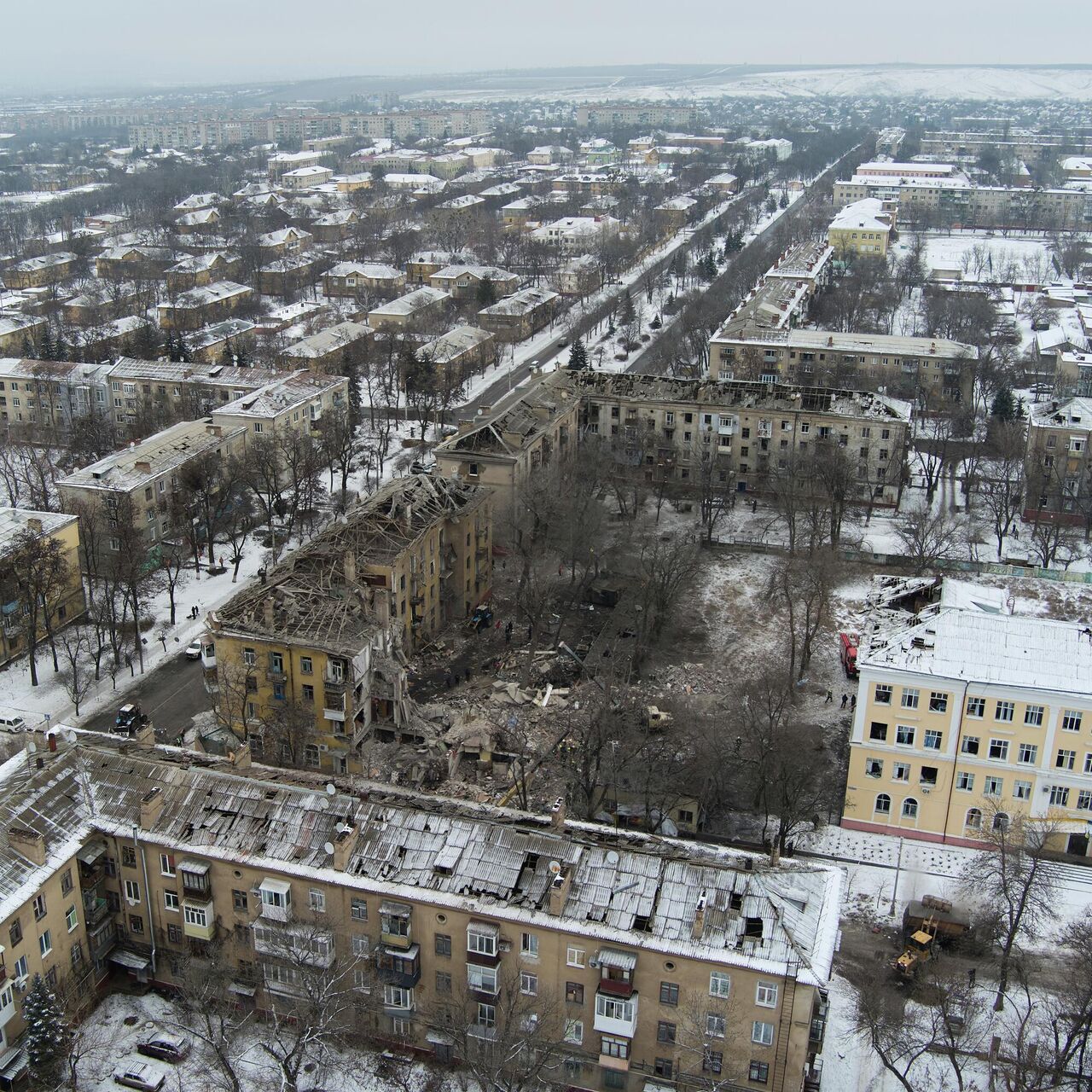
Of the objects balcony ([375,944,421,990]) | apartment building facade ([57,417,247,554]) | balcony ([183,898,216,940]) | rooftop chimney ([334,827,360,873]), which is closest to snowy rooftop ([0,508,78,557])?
apartment building facade ([57,417,247,554])

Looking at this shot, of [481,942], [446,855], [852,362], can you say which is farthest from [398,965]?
[852,362]

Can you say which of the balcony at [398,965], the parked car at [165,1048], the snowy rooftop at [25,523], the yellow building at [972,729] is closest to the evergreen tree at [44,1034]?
the parked car at [165,1048]

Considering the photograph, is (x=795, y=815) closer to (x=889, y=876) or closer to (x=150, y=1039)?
(x=889, y=876)

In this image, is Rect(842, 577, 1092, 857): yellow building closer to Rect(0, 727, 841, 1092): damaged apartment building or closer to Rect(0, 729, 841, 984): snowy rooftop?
Rect(0, 729, 841, 984): snowy rooftop

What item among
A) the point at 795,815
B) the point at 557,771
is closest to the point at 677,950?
the point at 795,815

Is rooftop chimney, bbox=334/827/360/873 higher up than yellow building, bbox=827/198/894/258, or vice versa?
yellow building, bbox=827/198/894/258

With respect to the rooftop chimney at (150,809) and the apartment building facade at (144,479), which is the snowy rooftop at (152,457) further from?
the rooftop chimney at (150,809)
